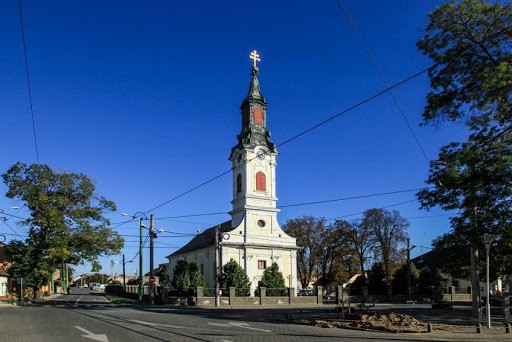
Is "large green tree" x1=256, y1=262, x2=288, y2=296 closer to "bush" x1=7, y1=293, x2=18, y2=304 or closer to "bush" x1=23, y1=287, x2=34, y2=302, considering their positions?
"bush" x1=7, y1=293, x2=18, y2=304

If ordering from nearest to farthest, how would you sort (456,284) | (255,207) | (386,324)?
(386,324) → (255,207) → (456,284)

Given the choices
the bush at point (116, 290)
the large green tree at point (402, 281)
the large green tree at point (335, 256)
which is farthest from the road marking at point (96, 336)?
the bush at point (116, 290)

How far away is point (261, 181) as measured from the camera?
62719mm

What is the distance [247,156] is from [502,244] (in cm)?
4056

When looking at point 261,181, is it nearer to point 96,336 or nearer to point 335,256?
point 335,256

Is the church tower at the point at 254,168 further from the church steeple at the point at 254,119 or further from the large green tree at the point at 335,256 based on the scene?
the large green tree at the point at 335,256

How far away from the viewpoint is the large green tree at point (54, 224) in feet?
163

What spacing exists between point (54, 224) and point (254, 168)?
2388 cm

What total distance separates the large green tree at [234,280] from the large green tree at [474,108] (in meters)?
28.5

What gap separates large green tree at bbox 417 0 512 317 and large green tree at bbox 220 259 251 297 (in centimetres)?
2852

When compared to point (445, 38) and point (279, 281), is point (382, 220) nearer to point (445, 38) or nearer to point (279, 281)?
point (279, 281)

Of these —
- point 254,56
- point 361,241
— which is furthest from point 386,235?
point 254,56

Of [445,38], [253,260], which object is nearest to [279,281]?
[253,260]

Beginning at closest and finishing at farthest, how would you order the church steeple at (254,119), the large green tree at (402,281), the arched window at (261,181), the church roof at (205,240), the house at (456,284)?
the house at (456,284), the large green tree at (402,281), the arched window at (261,181), the church steeple at (254,119), the church roof at (205,240)
